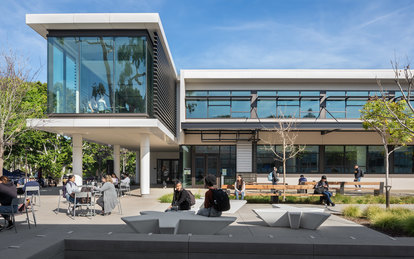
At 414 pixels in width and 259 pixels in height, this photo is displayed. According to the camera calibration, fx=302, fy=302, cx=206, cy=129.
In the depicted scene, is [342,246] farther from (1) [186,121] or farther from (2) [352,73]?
(2) [352,73]

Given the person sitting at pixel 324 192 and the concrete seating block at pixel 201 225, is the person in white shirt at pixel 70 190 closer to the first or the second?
the concrete seating block at pixel 201 225

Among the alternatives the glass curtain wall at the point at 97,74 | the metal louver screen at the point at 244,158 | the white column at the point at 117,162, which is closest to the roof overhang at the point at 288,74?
the metal louver screen at the point at 244,158

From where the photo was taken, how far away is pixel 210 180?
6352mm

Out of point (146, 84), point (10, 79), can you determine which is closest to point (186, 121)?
point (146, 84)

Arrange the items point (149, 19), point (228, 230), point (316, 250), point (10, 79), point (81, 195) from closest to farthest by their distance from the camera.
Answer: point (316, 250)
point (228, 230)
point (81, 195)
point (149, 19)
point (10, 79)

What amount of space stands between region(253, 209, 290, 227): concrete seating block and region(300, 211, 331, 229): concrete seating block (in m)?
0.42

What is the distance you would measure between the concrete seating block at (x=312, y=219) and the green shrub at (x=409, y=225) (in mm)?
1874

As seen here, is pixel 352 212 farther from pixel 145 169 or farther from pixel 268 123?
pixel 268 123

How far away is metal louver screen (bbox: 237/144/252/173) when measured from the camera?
898 inches

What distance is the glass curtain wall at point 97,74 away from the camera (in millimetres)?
14039

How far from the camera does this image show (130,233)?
6289 millimetres

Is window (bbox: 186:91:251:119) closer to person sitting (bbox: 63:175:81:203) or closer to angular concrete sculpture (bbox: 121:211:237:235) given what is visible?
person sitting (bbox: 63:175:81:203)

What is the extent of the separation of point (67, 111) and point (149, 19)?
5689 millimetres

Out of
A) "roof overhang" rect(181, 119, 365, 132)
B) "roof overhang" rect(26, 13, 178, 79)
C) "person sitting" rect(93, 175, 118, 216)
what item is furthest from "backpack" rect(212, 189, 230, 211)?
"roof overhang" rect(181, 119, 365, 132)
